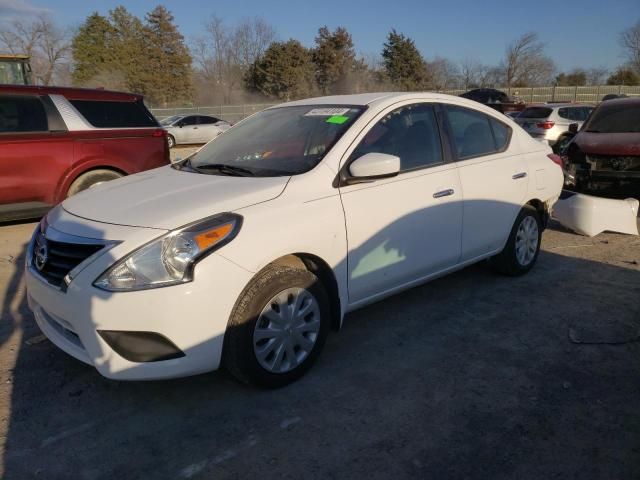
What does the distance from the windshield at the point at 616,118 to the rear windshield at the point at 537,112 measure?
26.5 feet

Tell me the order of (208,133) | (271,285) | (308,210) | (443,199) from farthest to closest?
(208,133), (443,199), (308,210), (271,285)

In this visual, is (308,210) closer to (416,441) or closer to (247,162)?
(247,162)

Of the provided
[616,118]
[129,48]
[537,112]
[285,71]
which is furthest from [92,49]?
[616,118]

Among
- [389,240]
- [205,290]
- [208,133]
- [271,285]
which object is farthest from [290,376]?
[208,133]

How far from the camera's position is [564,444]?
2.59 meters

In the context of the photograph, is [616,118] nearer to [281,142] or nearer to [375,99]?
[375,99]

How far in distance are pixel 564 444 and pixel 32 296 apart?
3.00 meters

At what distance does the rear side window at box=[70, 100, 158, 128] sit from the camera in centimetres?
671

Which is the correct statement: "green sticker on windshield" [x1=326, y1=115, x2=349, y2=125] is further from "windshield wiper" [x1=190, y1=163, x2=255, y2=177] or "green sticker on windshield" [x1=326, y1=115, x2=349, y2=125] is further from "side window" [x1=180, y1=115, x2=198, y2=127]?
"side window" [x1=180, y1=115, x2=198, y2=127]

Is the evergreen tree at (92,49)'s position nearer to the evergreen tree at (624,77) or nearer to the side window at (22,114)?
the evergreen tree at (624,77)

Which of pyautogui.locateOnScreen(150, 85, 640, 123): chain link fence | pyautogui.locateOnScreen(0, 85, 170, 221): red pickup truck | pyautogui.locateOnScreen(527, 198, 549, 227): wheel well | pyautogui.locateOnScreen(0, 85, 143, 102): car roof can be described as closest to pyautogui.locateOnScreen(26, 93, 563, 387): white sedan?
pyautogui.locateOnScreen(527, 198, 549, 227): wheel well

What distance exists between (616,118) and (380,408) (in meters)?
7.09

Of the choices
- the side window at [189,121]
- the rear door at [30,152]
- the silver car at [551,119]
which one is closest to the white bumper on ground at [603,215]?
the rear door at [30,152]

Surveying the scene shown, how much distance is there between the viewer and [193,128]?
22141 mm
